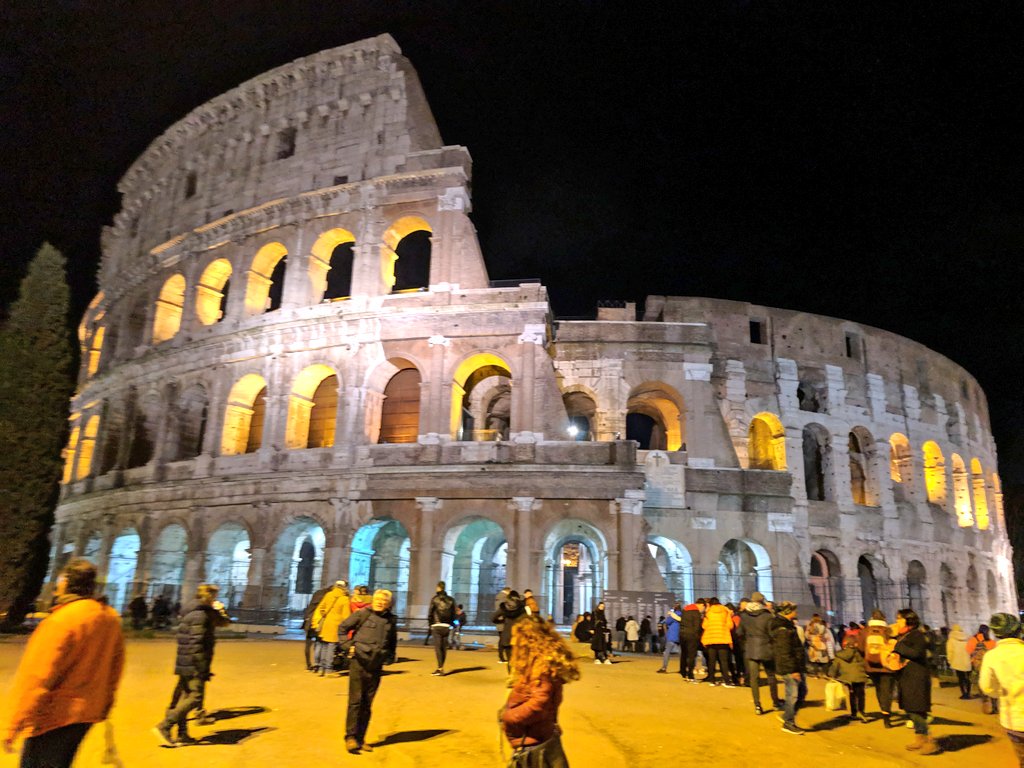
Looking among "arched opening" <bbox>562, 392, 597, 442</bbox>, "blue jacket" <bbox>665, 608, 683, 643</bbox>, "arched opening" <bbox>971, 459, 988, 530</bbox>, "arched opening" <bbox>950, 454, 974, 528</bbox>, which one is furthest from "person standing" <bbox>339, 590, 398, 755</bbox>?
"arched opening" <bbox>971, 459, 988, 530</bbox>

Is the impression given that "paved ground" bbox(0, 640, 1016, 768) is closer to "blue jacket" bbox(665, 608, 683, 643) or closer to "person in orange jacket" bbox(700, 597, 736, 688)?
"person in orange jacket" bbox(700, 597, 736, 688)

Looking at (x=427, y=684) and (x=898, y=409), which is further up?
(x=898, y=409)

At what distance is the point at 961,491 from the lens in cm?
3344

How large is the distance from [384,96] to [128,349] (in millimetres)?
16029

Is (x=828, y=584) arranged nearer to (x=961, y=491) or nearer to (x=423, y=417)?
(x=961, y=491)

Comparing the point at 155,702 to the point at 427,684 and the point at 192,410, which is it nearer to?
the point at 427,684

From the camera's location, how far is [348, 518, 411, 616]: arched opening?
21906mm

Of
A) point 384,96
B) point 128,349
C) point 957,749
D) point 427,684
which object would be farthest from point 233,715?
point 128,349

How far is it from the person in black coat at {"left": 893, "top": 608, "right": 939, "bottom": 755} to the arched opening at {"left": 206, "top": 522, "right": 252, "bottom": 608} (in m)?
20.2

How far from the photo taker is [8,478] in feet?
62.2

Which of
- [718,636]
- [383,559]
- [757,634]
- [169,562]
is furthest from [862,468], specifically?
[169,562]

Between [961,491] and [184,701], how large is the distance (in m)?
36.8

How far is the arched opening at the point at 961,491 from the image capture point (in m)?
32.9

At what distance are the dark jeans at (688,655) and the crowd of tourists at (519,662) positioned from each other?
1.1 inches
